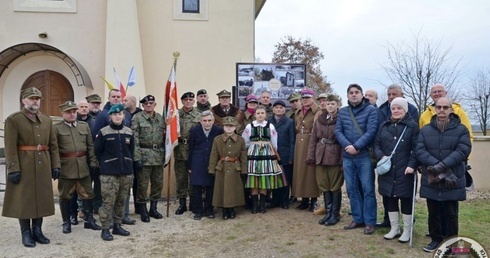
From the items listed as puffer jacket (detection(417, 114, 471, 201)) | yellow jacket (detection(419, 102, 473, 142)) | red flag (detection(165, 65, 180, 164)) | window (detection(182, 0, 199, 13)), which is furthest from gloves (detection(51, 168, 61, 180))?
window (detection(182, 0, 199, 13))

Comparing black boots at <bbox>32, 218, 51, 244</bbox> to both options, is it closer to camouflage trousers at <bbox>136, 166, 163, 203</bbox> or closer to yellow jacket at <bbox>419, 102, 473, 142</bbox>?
camouflage trousers at <bbox>136, 166, 163, 203</bbox>

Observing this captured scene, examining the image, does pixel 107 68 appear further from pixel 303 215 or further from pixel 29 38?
pixel 303 215

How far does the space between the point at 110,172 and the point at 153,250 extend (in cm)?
123

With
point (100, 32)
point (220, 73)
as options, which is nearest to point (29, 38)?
point (100, 32)

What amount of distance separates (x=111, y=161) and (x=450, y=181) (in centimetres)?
425

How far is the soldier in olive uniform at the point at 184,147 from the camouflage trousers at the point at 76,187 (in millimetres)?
1513

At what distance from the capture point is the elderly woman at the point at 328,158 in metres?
6.01

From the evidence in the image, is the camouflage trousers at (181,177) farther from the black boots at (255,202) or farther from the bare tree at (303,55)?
the bare tree at (303,55)

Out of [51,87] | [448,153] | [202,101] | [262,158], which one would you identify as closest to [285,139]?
[262,158]

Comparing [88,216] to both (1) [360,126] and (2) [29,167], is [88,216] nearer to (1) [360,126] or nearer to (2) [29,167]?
(2) [29,167]

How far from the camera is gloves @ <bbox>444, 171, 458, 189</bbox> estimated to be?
4.56 meters

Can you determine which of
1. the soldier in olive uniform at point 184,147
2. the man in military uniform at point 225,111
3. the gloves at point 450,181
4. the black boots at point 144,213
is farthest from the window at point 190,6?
the gloves at point 450,181

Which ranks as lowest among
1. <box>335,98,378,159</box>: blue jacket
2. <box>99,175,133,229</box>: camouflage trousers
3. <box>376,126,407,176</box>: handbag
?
<box>99,175,133,229</box>: camouflage trousers

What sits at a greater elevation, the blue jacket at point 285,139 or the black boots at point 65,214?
the blue jacket at point 285,139
